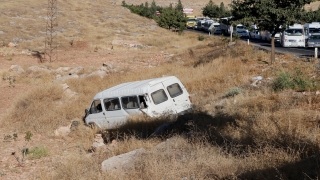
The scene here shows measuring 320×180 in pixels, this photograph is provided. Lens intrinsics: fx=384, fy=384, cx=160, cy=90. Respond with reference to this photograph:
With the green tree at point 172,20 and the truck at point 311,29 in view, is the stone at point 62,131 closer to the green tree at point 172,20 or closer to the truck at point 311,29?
the truck at point 311,29

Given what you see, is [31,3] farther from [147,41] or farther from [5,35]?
[147,41]

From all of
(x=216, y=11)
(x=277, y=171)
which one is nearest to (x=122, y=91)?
(x=277, y=171)

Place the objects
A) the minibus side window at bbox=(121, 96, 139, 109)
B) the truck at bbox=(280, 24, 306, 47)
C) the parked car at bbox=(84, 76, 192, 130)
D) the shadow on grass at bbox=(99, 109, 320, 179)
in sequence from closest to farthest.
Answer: the shadow on grass at bbox=(99, 109, 320, 179)
the parked car at bbox=(84, 76, 192, 130)
the minibus side window at bbox=(121, 96, 139, 109)
the truck at bbox=(280, 24, 306, 47)

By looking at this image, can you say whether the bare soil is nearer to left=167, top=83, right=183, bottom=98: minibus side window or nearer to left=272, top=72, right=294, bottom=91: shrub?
left=167, top=83, right=183, bottom=98: minibus side window

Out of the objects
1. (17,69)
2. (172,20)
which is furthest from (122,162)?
(172,20)

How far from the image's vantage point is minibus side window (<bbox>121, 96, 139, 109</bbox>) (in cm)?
1227

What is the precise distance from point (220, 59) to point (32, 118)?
11.2m

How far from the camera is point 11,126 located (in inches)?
603

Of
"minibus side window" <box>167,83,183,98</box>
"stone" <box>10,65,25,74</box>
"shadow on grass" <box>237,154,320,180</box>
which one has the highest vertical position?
"minibus side window" <box>167,83,183,98</box>

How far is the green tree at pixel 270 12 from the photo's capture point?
17672 mm

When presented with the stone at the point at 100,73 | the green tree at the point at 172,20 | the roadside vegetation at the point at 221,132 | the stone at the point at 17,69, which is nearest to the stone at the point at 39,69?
the stone at the point at 17,69

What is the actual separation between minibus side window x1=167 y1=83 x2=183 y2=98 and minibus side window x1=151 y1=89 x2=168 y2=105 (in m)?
0.27


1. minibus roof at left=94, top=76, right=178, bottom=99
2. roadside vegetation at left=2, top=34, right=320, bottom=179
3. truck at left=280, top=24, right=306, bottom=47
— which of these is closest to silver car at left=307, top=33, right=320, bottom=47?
truck at left=280, top=24, right=306, bottom=47

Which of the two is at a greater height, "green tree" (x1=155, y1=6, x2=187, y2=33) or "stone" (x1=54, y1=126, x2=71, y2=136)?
"green tree" (x1=155, y1=6, x2=187, y2=33)
